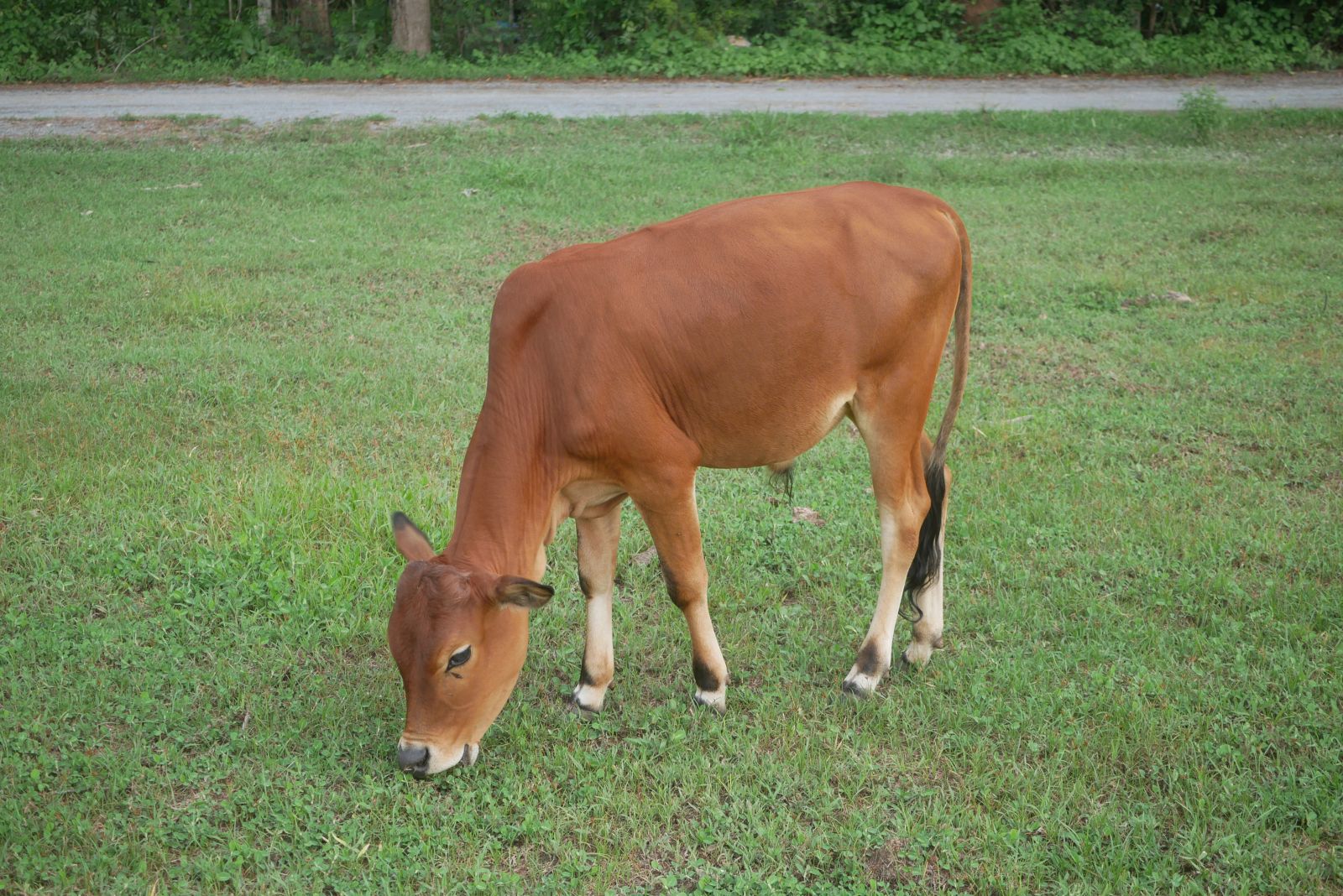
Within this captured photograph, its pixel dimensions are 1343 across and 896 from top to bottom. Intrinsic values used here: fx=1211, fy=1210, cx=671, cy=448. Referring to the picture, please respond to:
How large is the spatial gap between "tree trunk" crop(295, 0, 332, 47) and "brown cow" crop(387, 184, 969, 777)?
63.7 ft

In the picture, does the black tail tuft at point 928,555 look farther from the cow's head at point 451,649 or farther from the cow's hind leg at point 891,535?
the cow's head at point 451,649

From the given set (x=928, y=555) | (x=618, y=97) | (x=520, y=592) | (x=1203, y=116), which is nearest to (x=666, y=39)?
(x=618, y=97)

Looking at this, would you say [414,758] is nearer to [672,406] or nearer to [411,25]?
[672,406]

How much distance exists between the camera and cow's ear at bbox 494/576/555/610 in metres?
3.94

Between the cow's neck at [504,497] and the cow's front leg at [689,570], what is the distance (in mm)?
391

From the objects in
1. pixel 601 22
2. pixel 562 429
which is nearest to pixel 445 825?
pixel 562 429

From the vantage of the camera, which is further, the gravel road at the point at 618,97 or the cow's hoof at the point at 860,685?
the gravel road at the point at 618,97

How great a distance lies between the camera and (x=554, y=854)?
160 inches

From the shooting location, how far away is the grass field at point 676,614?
406 centimetres

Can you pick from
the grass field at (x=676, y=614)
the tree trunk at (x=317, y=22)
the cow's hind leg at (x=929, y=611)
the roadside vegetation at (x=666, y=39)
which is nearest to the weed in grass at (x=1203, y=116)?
the roadside vegetation at (x=666, y=39)

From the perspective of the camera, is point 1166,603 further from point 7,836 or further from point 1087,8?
point 1087,8

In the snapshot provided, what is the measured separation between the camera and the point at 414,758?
4.13 metres

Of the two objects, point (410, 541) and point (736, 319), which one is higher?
point (736, 319)

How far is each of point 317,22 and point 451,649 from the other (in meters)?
20.8
